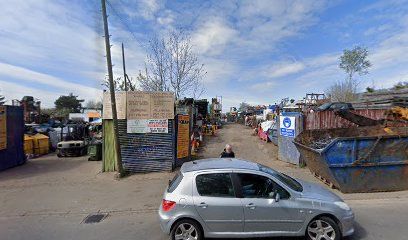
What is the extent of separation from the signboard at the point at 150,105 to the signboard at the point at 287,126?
16.9 ft

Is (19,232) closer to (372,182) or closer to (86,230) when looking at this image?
(86,230)

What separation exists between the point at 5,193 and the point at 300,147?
32.6 feet

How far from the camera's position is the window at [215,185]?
550 cm

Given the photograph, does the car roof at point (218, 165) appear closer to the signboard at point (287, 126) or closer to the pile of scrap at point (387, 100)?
the signboard at point (287, 126)

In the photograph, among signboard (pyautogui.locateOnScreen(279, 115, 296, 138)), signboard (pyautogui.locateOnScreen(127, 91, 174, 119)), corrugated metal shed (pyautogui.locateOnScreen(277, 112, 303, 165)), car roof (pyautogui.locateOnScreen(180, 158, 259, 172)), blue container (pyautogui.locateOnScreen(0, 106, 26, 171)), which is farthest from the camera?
blue container (pyautogui.locateOnScreen(0, 106, 26, 171))

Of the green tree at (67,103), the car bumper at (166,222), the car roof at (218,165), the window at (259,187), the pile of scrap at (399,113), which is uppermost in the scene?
the green tree at (67,103)

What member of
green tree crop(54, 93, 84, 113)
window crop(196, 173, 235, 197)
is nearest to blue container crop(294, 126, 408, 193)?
window crop(196, 173, 235, 197)

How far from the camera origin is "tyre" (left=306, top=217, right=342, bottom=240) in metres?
5.43

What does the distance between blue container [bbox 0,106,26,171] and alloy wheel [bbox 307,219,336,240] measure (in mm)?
14318

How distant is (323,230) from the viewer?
5.46m

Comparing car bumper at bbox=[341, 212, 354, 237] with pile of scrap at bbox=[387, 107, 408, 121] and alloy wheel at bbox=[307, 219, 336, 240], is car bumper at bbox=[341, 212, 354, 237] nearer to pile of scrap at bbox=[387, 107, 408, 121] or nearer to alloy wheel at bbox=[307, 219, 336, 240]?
alloy wheel at bbox=[307, 219, 336, 240]

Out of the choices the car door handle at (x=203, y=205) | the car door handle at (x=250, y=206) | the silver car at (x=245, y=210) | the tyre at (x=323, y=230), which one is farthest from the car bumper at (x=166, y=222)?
the tyre at (x=323, y=230)

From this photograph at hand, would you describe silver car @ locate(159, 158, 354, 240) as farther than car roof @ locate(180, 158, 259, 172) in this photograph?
No

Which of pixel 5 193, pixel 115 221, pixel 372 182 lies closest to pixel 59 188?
pixel 5 193
